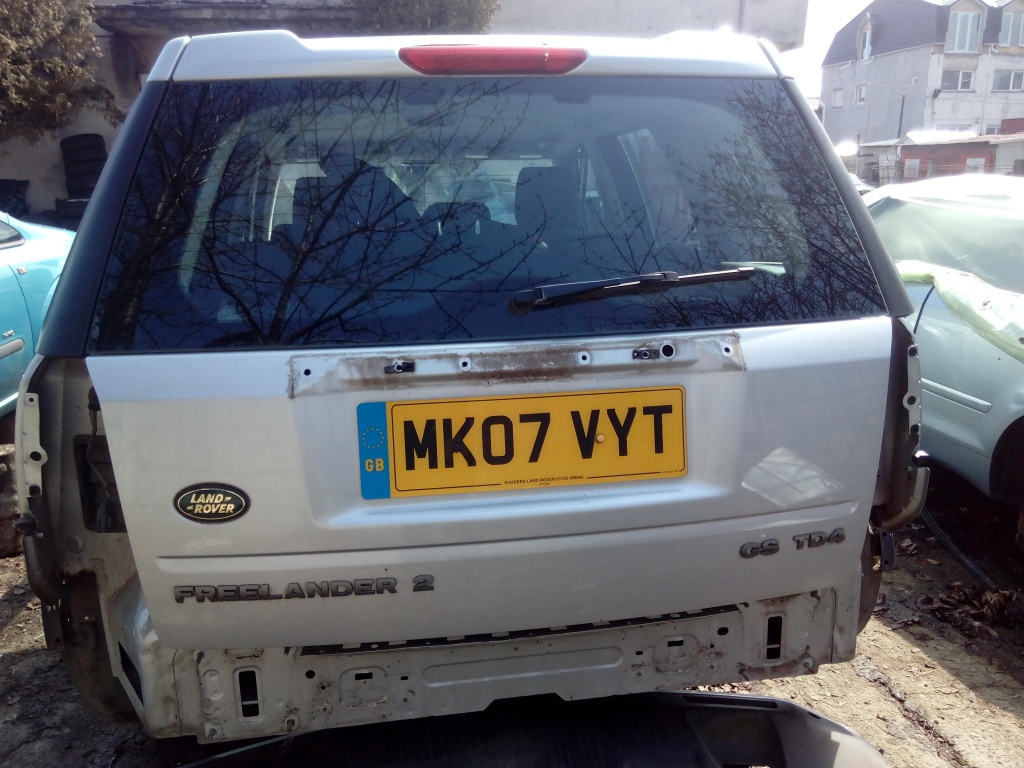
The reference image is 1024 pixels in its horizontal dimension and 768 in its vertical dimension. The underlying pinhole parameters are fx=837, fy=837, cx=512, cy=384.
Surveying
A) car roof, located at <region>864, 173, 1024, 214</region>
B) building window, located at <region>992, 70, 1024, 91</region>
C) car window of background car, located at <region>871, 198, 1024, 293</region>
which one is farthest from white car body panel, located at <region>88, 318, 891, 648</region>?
building window, located at <region>992, 70, 1024, 91</region>

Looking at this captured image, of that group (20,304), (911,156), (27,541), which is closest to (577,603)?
(27,541)

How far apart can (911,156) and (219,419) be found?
3143 centimetres

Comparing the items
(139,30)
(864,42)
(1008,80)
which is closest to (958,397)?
(139,30)

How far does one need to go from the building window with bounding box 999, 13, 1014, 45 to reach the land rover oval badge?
50481 mm

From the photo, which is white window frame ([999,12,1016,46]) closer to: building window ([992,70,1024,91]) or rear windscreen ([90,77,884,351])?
building window ([992,70,1024,91])

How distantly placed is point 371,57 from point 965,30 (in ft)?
161

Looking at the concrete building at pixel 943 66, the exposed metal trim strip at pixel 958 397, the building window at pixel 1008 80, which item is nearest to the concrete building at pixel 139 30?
the exposed metal trim strip at pixel 958 397

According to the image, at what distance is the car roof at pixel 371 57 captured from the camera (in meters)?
1.77

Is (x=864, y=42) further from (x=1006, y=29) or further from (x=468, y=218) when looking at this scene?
(x=468, y=218)

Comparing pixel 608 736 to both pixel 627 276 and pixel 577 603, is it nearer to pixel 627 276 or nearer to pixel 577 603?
pixel 577 603

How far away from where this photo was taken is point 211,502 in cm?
161

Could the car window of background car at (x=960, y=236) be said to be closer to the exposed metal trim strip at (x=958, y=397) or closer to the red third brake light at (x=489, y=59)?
the exposed metal trim strip at (x=958, y=397)

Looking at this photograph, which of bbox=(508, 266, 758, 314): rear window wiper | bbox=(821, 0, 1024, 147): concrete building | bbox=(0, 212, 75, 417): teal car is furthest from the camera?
bbox=(821, 0, 1024, 147): concrete building

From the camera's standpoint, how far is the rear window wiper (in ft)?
5.65
